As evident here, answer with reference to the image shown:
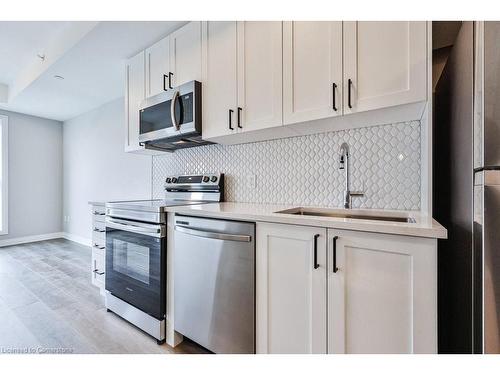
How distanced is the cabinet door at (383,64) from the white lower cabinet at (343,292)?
0.71m

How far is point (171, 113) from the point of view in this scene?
2.11 meters

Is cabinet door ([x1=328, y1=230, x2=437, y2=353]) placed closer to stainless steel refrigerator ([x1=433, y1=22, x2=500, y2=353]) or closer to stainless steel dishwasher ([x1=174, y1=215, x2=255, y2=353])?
stainless steel refrigerator ([x1=433, y1=22, x2=500, y2=353])

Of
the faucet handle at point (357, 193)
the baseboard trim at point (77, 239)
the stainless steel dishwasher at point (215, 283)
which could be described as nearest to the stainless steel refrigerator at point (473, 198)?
the faucet handle at point (357, 193)

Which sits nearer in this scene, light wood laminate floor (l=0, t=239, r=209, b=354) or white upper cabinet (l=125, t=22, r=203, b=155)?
light wood laminate floor (l=0, t=239, r=209, b=354)

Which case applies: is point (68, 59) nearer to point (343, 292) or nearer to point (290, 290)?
point (290, 290)

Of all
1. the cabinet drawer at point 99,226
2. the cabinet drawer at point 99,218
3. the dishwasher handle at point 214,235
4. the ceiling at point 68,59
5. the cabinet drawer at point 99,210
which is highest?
the ceiling at point 68,59

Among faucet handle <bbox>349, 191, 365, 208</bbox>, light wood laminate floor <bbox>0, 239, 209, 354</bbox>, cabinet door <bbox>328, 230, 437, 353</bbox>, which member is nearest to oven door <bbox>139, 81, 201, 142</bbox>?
faucet handle <bbox>349, 191, 365, 208</bbox>

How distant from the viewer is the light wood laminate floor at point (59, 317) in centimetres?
170

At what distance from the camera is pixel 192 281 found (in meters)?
1.62

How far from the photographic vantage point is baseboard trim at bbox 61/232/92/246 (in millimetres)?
4513

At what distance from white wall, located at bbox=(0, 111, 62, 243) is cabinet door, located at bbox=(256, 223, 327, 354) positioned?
5393mm

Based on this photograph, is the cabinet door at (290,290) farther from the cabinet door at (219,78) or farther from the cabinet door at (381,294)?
the cabinet door at (219,78)

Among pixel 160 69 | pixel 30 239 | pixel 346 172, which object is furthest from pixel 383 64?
pixel 30 239

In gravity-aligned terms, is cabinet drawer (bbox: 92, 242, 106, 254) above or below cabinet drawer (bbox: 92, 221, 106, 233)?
below
